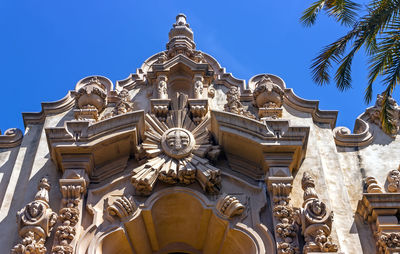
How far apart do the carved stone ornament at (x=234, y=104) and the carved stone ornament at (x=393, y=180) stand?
325cm

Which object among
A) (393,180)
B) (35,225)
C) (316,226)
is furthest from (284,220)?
(35,225)

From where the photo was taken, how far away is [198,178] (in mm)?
12719

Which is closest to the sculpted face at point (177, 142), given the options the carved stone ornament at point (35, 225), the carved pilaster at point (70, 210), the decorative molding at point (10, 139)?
the carved pilaster at point (70, 210)

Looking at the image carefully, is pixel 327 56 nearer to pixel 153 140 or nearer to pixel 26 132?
pixel 153 140

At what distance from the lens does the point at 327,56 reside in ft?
40.2

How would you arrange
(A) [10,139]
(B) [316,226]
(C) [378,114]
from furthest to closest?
(C) [378,114] < (A) [10,139] < (B) [316,226]

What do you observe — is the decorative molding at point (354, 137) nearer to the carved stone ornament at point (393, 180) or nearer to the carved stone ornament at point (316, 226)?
the carved stone ornament at point (393, 180)

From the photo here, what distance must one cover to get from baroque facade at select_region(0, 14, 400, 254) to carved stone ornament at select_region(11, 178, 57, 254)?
2 cm

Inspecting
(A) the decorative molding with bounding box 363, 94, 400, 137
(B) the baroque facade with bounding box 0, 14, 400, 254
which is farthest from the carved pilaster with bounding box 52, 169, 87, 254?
(A) the decorative molding with bounding box 363, 94, 400, 137

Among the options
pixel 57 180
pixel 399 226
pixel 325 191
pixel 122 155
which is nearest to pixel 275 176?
pixel 325 191

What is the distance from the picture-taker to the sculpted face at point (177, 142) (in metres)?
13.0

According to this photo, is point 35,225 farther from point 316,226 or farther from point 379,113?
point 379,113

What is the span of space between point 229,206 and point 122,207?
2.10 m

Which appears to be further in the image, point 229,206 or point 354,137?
point 354,137
